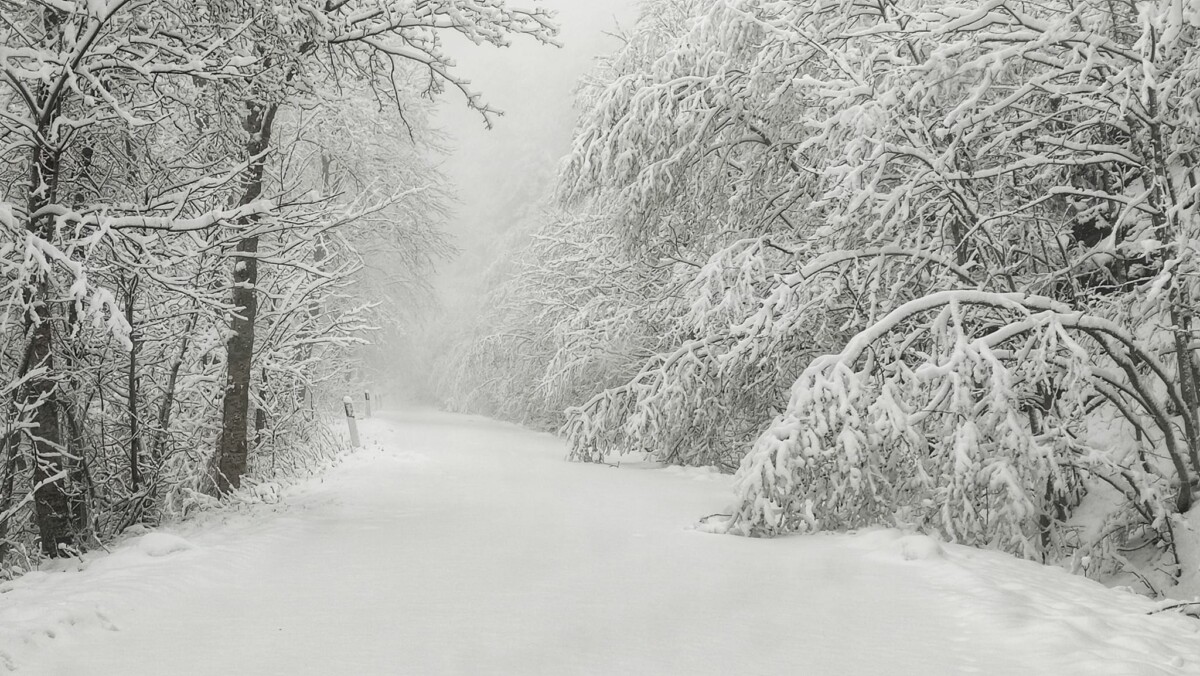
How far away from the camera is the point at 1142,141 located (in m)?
6.60

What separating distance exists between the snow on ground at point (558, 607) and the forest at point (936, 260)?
0.91 metres

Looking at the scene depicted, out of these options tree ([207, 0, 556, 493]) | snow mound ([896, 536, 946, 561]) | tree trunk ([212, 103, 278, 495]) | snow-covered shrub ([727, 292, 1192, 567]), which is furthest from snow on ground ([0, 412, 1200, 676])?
tree ([207, 0, 556, 493])

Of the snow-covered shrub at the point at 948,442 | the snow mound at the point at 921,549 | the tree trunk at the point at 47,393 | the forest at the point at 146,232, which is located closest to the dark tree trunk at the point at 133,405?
the forest at the point at 146,232

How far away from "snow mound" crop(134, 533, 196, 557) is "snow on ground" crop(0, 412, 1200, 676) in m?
0.02

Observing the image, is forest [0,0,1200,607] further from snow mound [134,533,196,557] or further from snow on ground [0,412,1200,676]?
snow on ground [0,412,1200,676]

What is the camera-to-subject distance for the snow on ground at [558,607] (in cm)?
321

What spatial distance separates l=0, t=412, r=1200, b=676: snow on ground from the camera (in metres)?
3.21

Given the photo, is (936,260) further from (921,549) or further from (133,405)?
(133,405)

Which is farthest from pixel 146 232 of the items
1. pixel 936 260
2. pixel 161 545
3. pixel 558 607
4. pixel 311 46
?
pixel 936 260

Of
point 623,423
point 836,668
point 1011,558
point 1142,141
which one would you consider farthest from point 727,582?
point 623,423

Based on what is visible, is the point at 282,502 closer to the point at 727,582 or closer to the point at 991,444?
the point at 727,582

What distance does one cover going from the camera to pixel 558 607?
3.99 metres

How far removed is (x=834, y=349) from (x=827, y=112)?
2645mm

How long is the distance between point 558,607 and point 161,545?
2.81 m
